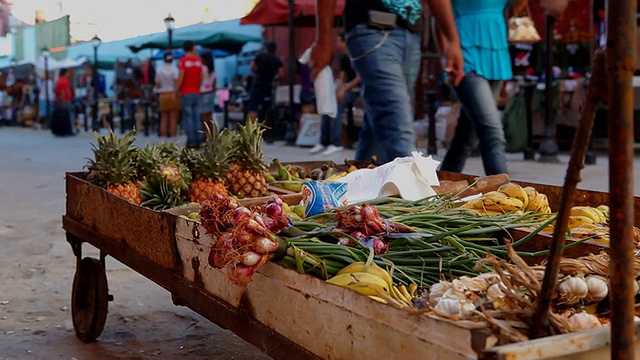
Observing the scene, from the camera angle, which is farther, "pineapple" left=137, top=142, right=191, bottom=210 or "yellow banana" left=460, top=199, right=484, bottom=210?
"pineapple" left=137, top=142, right=191, bottom=210

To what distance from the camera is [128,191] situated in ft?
12.9

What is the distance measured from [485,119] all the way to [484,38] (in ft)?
2.10

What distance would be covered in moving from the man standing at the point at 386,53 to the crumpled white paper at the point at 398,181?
46.7 inches

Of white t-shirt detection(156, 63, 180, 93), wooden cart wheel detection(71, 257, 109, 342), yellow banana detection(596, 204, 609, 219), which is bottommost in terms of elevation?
wooden cart wheel detection(71, 257, 109, 342)

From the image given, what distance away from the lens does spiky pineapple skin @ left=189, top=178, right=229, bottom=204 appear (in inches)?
156

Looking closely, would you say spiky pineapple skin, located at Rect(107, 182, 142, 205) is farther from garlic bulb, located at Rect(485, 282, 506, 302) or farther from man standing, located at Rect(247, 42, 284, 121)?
man standing, located at Rect(247, 42, 284, 121)

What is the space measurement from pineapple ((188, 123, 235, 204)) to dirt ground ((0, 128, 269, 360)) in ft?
2.24

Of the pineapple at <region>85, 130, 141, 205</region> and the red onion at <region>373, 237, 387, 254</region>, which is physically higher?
the pineapple at <region>85, 130, 141, 205</region>

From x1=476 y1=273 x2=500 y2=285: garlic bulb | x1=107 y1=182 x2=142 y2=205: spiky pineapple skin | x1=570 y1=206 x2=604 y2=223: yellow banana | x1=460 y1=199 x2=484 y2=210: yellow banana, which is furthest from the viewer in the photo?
x1=107 y1=182 x2=142 y2=205: spiky pineapple skin

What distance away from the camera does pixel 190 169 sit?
4.19m

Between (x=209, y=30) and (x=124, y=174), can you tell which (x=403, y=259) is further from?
(x=209, y=30)

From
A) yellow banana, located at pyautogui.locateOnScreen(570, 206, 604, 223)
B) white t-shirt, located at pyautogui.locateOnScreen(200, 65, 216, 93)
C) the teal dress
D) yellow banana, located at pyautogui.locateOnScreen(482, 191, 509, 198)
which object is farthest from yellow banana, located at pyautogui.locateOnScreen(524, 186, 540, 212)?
white t-shirt, located at pyautogui.locateOnScreen(200, 65, 216, 93)

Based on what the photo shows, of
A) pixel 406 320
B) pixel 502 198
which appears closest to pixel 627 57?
pixel 406 320

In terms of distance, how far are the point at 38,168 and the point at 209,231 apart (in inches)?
405
